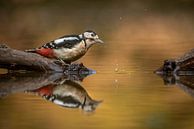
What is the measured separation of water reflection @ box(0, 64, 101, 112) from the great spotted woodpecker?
186 millimetres

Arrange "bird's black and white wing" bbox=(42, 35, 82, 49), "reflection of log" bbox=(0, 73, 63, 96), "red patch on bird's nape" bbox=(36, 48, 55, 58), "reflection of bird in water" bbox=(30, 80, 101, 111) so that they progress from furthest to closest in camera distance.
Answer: "red patch on bird's nape" bbox=(36, 48, 55, 58) < "bird's black and white wing" bbox=(42, 35, 82, 49) < "reflection of log" bbox=(0, 73, 63, 96) < "reflection of bird in water" bbox=(30, 80, 101, 111)

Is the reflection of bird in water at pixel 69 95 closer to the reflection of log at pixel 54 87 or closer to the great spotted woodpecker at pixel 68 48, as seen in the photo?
the reflection of log at pixel 54 87

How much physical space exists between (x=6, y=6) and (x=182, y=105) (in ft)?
75.6

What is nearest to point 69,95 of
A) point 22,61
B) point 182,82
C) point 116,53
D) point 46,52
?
point 182,82

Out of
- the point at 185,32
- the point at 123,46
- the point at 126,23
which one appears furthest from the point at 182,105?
the point at 126,23

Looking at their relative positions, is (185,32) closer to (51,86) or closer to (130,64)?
(130,64)

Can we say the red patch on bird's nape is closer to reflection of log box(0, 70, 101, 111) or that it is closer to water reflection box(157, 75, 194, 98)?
→ reflection of log box(0, 70, 101, 111)

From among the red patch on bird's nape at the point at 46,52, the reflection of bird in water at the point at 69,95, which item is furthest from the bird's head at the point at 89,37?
the reflection of bird in water at the point at 69,95

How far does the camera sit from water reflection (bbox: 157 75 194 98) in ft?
30.6

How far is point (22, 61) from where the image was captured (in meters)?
10.7

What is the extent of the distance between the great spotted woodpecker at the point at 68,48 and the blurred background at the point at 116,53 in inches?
15.8

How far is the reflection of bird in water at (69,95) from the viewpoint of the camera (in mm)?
8320

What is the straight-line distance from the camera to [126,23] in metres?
23.8

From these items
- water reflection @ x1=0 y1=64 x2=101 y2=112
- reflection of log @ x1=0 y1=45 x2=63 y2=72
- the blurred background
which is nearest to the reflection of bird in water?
water reflection @ x1=0 y1=64 x2=101 y2=112
